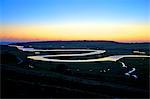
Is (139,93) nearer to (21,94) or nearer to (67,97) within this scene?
(67,97)

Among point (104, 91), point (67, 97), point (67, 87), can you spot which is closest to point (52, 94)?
point (67, 97)

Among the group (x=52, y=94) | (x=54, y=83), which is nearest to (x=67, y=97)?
(x=52, y=94)

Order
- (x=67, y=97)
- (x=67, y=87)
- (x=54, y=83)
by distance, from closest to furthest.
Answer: (x=67, y=97)
(x=67, y=87)
(x=54, y=83)

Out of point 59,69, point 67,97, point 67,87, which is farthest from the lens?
point 59,69

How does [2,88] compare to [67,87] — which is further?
[67,87]

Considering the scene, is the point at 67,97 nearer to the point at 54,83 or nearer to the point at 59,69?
the point at 54,83

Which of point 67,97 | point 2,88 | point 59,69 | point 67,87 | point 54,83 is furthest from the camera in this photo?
point 59,69

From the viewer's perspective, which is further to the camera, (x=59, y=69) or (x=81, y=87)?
(x=59, y=69)

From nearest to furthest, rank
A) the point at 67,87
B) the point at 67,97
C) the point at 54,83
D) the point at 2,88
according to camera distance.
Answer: the point at 67,97
the point at 2,88
the point at 67,87
the point at 54,83
